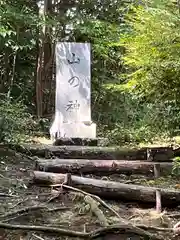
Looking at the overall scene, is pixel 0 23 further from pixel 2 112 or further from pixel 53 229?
pixel 53 229

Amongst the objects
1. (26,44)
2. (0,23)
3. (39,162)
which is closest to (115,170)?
(39,162)

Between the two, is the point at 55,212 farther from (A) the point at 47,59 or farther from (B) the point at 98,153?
(A) the point at 47,59

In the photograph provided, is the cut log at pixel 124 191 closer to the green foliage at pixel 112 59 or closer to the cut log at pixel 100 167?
the cut log at pixel 100 167

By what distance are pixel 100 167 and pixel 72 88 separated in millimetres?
3195

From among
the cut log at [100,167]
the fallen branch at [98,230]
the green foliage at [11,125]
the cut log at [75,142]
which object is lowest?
the fallen branch at [98,230]

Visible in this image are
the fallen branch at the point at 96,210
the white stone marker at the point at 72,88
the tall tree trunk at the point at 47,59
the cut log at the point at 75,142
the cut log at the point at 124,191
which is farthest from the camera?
the tall tree trunk at the point at 47,59

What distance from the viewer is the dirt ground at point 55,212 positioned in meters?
3.31

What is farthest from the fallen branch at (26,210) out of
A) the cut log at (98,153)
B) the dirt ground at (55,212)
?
the cut log at (98,153)

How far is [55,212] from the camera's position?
3936 millimetres

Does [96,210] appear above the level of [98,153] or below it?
below

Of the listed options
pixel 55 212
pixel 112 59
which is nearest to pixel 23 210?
pixel 55 212

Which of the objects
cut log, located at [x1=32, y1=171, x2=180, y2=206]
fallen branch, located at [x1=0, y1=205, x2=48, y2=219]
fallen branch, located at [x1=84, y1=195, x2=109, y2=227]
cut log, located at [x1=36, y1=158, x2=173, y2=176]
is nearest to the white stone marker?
cut log, located at [x1=36, y1=158, x2=173, y2=176]

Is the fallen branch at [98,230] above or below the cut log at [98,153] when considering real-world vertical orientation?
below

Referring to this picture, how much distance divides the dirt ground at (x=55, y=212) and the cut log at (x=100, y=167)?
403 mm
